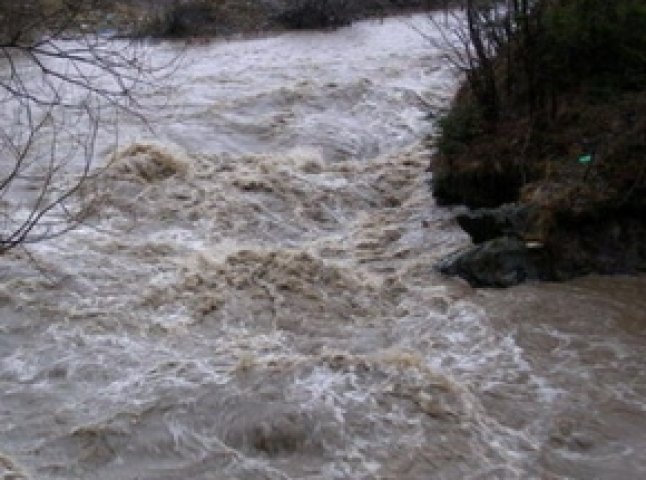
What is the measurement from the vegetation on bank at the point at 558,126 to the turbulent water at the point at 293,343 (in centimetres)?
48

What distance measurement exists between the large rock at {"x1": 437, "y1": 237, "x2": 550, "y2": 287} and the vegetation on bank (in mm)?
94

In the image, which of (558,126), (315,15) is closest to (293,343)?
(558,126)

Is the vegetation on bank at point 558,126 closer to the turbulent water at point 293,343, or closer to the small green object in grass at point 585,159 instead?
the small green object in grass at point 585,159

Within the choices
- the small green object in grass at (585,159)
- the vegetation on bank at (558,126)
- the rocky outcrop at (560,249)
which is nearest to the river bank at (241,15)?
the vegetation on bank at (558,126)

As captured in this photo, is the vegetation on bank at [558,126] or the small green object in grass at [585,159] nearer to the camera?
the vegetation on bank at [558,126]

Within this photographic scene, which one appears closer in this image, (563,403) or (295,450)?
(295,450)

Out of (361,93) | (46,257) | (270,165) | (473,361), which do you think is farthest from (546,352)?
(361,93)

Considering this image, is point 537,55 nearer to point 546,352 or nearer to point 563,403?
point 546,352

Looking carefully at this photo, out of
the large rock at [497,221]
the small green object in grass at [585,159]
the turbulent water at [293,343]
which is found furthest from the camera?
the small green object in grass at [585,159]

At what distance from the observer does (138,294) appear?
7.39 metres

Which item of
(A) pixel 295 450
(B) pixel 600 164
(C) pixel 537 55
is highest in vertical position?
(C) pixel 537 55

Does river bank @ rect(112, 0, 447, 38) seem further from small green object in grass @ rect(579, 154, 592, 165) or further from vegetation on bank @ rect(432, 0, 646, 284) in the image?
small green object in grass @ rect(579, 154, 592, 165)

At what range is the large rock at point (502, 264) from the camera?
7289 millimetres

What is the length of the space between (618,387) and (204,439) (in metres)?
2.61
